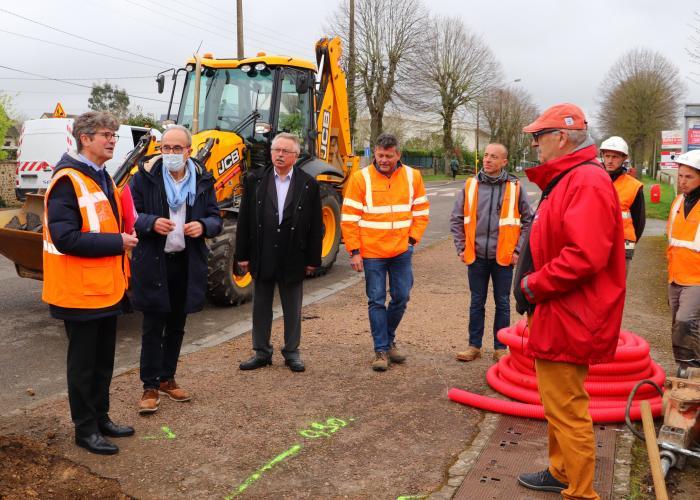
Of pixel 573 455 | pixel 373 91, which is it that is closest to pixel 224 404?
pixel 573 455

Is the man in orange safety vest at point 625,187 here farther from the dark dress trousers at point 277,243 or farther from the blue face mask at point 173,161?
the blue face mask at point 173,161

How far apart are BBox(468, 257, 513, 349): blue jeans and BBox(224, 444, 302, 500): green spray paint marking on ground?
7.77 feet

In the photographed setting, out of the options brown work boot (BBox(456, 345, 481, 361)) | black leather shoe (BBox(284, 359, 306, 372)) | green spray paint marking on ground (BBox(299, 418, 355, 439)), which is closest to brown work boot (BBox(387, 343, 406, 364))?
brown work boot (BBox(456, 345, 481, 361))

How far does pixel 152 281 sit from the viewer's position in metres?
4.51

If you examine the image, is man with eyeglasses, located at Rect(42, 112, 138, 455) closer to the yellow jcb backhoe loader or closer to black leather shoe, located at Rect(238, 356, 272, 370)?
black leather shoe, located at Rect(238, 356, 272, 370)

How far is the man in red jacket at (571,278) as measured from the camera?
2992 mm

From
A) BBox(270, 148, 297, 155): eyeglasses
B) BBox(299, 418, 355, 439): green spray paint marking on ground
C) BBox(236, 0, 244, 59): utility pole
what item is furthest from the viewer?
BBox(236, 0, 244, 59): utility pole

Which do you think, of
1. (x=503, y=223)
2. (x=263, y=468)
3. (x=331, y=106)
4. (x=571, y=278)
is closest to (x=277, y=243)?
A: (x=503, y=223)

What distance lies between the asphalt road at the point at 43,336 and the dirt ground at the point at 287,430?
0.41m

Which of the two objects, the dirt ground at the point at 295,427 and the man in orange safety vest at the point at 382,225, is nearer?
the dirt ground at the point at 295,427

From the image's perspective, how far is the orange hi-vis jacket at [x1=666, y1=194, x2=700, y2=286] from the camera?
15.6ft

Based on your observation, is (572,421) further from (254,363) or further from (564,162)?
(254,363)

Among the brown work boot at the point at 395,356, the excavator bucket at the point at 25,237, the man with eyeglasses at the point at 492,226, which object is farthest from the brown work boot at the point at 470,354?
the excavator bucket at the point at 25,237

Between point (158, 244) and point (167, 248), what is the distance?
0.07 m
